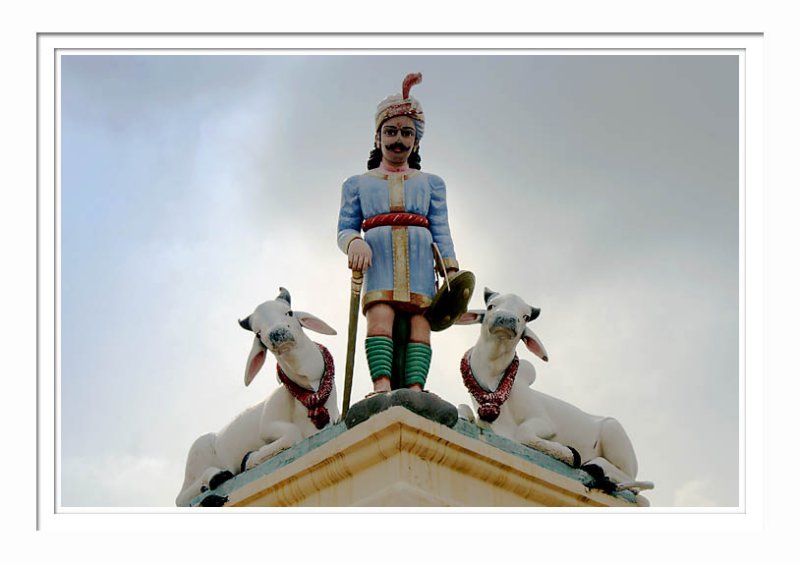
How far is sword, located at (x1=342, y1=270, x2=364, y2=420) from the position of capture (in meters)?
15.3

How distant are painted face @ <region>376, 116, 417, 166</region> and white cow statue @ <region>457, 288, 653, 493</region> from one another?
141 centimetres

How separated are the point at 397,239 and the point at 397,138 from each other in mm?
915

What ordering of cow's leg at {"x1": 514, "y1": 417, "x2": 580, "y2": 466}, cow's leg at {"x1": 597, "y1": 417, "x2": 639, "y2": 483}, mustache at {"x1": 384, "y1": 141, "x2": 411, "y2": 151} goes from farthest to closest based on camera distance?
mustache at {"x1": 384, "y1": 141, "x2": 411, "y2": 151} < cow's leg at {"x1": 597, "y1": 417, "x2": 639, "y2": 483} < cow's leg at {"x1": 514, "y1": 417, "x2": 580, "y2": 466}

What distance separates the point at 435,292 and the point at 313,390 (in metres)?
1.24

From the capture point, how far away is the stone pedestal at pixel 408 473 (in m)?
14.1

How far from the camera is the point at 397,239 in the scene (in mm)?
15891

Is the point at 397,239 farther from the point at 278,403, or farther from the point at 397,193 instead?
the point at 278,403

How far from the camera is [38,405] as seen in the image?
1352 cm

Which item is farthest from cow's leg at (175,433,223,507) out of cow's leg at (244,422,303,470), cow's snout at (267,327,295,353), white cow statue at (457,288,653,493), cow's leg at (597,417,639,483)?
cow's leg at (597,417,639,483)

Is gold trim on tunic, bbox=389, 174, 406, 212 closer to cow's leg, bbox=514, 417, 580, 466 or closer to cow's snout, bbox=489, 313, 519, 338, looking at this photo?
cow's snout, bbox=489, 313, 519, 338

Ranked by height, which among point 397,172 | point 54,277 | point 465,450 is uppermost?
point 397,172

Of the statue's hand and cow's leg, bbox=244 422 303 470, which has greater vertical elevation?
the statue's hand

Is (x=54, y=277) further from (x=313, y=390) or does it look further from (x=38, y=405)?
(x=313, y=390)
